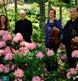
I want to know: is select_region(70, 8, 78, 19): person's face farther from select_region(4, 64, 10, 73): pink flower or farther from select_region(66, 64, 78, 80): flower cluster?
select_region(4, 64, 10, 73): pink flower

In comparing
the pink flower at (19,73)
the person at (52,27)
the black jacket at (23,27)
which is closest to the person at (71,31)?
the person at (52,27)

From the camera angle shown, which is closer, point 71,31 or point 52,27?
point 71,31

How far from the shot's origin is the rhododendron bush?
697 centimetres

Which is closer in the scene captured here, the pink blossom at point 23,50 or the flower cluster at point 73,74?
the flower cluster at point 73,74

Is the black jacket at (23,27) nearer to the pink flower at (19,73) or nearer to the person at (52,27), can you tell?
the person at (52,27)

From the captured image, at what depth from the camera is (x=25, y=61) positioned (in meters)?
7.11

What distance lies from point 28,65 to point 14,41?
0.71 metres

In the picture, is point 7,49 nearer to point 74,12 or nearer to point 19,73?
point 19,73

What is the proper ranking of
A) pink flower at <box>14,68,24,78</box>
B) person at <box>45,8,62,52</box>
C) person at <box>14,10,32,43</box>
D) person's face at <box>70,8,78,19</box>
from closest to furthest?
1. pink flower at <box>14,68,24,78</box>
2. person's face at <box>70,8,78,19</box>
3. person at <box>45,8,62,52</box>
4. person at <box>14,10,32,43</box>

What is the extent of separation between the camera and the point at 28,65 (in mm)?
7152

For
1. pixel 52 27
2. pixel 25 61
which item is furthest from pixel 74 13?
pixel 25 61

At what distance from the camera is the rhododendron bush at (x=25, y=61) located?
6974 mm

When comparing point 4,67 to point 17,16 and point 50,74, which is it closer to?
point 50,74

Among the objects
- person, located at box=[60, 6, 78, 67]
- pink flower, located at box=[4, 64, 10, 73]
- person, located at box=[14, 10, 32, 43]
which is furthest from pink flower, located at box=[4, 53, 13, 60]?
person, located at box=[14, 10, 32, 43]
